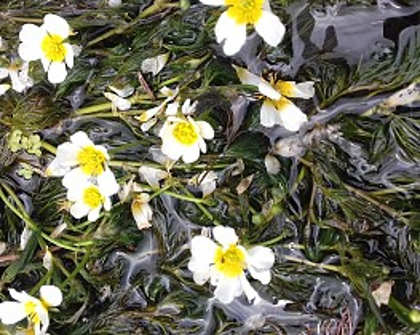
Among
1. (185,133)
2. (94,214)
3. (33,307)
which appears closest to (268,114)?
(185,133)

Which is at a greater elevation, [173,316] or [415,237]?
[415,237]

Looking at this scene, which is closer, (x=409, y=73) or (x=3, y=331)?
(x=409, y=73)

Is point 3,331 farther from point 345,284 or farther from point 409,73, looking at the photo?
point 409,73

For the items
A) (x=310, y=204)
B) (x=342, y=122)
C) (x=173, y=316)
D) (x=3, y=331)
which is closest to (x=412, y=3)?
(x=342, y=122)

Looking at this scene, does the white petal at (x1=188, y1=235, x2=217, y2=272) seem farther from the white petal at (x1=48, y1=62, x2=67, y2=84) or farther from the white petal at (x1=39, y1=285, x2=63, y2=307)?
the white petal at (x1=48, y1=62, x2=67, y2=84)

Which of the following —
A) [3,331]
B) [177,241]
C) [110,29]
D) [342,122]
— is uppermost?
[110,29]

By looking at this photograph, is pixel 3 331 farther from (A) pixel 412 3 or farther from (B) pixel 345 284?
(A) pixel 412 3
